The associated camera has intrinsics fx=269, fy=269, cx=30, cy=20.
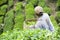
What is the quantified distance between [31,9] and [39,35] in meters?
9.06

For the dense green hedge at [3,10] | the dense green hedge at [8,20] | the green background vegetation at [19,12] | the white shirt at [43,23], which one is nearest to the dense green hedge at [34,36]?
the white shirt at [43,23]

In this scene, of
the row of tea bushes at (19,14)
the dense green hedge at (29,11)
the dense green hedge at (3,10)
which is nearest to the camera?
the dense green hedge at (29,11)

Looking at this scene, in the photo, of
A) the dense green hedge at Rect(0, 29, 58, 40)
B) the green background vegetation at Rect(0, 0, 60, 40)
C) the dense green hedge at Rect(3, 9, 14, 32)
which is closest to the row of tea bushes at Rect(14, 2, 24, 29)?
the green background vegetation at Rect(0, 0, 60, 40)

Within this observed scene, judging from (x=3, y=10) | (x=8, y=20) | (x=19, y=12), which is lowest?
(x=8, y=20)

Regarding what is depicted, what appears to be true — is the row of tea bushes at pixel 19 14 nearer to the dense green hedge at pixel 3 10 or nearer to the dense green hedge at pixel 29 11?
the dense green hedge at pixel 29 11

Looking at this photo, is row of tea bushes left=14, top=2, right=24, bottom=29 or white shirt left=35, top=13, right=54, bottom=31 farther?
row of tea bushes left=14, top=2, right=24, bottom=29

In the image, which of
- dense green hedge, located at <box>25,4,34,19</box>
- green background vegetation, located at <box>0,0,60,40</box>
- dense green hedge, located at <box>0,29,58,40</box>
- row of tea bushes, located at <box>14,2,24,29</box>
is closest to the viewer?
dense green hedge, located at <box>0,29,58,40</box>

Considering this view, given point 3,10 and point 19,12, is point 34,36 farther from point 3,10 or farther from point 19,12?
point 3,10

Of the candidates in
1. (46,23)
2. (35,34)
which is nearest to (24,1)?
(46,23)

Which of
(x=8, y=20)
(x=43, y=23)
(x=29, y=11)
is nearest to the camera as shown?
(x=43, y=23)

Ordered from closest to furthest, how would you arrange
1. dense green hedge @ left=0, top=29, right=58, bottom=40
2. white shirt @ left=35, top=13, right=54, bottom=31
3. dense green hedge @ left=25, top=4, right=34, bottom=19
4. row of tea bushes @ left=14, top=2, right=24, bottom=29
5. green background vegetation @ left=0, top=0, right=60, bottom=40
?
dense green hedge @ left=0, top=29, right=58, bottom=40 → white shirt @ left=35, top=13, right=54, bottom=31 → green background vegetation @ left=0, top=0, right=60, bottom=40 → dense green hedge @ left=25, top=4, right=34, bottom=19 → row of tea bushes @ left=14, top=2, right=24, bottom=29

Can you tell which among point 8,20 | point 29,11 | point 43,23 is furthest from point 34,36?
point 8,20

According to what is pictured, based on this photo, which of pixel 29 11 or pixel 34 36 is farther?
pixel 29 11

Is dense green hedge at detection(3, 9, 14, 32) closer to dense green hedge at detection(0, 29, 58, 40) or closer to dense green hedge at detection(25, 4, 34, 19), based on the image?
dense green hedge at detection(25, 4, 34, 19)
